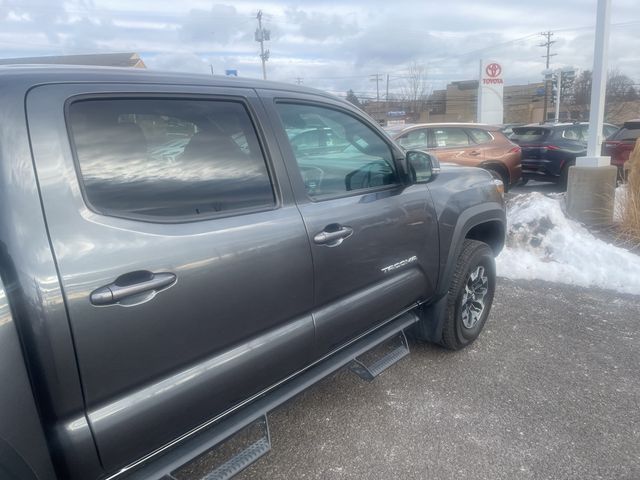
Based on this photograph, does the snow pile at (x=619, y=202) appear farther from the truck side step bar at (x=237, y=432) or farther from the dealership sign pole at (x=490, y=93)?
the dealership sign pole at (x=490, y=93)

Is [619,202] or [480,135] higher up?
[480,135]

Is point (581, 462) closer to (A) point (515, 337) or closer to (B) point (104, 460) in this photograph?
(A) point (515, 337)

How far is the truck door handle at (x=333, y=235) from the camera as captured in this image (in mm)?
2223

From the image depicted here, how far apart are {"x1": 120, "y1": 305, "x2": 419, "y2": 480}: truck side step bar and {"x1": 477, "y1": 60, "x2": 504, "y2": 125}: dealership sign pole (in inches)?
938

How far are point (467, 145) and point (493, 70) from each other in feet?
58.1

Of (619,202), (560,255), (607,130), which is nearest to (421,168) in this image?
(560,255)

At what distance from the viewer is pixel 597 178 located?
6.72 m

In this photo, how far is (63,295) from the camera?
1.37 m

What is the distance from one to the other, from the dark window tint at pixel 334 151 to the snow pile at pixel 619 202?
4.83m

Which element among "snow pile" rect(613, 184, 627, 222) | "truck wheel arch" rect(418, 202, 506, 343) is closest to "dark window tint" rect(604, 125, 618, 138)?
"snow pile" rect(613, 184, 627, 222)

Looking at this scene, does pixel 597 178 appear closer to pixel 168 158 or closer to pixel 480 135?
pixel 480 135

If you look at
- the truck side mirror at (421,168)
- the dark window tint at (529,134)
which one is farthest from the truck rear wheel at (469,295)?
the dark window tint at (529,134)

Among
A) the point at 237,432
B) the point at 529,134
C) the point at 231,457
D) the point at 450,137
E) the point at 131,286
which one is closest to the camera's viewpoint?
the point at 131,286

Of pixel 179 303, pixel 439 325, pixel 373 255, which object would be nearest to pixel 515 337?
pixel 439 325
